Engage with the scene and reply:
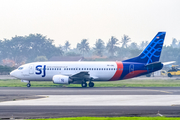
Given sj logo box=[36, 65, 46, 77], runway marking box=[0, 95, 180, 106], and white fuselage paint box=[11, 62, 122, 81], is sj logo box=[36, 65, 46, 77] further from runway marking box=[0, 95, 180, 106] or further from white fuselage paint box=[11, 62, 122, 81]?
runway marking box=[0, 95, 180, 106]

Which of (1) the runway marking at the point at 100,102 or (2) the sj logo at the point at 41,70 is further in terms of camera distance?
(2) the sj logo at the point at 41,70

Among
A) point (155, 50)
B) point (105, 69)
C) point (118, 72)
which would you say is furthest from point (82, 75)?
point (155, 50)

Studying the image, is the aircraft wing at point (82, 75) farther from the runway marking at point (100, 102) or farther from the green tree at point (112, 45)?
the green tree at point (112, 45)

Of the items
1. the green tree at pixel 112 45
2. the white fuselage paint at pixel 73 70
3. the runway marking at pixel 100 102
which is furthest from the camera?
the green tree at pixel 112 45

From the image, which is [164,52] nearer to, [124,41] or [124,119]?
[124,41]

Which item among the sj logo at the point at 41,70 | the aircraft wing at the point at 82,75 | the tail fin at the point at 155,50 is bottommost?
the aircraft wing at the point at 82,75

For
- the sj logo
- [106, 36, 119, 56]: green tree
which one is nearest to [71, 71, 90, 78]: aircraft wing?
the sj logo

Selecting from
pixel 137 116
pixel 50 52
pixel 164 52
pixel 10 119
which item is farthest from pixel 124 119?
pixel 164 52

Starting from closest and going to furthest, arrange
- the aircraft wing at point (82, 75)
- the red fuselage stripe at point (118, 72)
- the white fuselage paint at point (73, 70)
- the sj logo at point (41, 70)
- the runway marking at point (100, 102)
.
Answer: the runway marking at point (100, 102)
the aircraft wing at point (82, 75)
the red fuselage stripe at point (118, 72)
the white fuselage paint at point (73, 70)
the sj logo at point (41, 70)

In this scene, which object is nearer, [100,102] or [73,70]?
[100,102]

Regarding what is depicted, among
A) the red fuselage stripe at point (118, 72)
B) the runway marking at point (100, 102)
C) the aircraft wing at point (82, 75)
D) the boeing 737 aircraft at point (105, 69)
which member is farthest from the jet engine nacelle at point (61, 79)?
the runway marking at point (100, 102)

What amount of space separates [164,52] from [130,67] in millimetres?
92007

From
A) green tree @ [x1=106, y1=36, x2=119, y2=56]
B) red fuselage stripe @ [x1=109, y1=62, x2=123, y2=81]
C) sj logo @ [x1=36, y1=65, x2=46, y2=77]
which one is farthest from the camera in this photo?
green tree @ [x1=106, y1=36, x2=119, y2=56]

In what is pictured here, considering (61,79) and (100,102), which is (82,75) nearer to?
(61,79)
